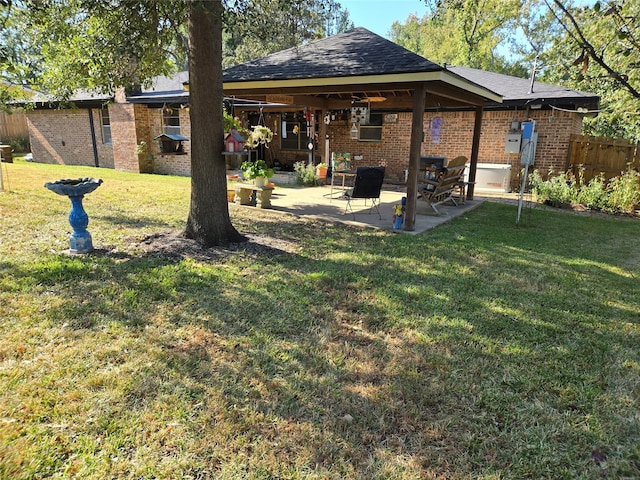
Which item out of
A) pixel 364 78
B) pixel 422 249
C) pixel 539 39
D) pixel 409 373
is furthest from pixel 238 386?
pixel 539 39

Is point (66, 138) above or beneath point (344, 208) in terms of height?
above

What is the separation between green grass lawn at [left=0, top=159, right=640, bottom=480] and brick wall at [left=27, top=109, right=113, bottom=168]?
13.5 m

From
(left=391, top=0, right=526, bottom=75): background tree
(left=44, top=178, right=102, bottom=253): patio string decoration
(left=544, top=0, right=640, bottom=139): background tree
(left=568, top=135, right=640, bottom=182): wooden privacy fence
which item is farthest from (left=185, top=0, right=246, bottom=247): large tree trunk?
(left=391, top=0, right=526, bottom=75): background tree

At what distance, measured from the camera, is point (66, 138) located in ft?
60.2

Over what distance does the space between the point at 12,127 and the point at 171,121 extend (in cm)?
1520

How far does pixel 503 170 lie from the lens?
12344 mm

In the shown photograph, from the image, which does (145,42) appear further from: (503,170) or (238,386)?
(503,170)

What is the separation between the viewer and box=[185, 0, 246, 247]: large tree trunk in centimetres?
537

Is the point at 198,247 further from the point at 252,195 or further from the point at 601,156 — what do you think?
the point at 601,156

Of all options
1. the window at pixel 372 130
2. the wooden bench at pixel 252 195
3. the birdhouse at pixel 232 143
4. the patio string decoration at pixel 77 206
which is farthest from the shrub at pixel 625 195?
the patio string decoration at pixel 77 206

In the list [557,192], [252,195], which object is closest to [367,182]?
[252,195]

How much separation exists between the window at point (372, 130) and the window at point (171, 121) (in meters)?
6.77

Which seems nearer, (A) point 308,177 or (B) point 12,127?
(A) point 308,177

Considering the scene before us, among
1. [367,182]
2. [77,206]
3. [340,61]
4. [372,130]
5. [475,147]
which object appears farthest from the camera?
[372,130]
